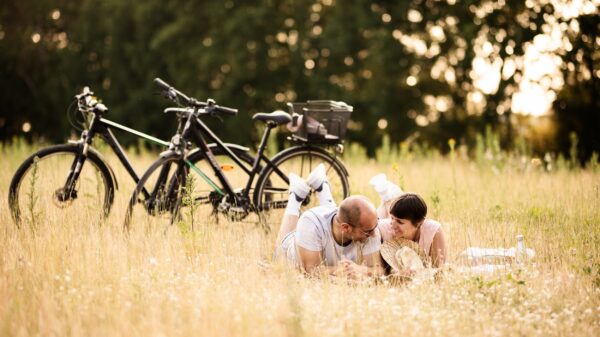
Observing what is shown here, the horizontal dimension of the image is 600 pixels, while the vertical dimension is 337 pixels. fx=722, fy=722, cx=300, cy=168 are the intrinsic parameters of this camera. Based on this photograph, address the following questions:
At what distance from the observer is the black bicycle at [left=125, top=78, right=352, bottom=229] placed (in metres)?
6.75

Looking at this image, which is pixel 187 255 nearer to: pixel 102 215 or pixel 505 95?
pixel 102 215

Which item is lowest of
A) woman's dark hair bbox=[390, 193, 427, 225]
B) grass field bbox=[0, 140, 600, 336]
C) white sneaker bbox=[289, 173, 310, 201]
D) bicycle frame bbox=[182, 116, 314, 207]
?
grass field bbox=[0, 140, 600, 336]

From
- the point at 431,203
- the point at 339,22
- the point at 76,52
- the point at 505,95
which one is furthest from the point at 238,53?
the point at 431,203

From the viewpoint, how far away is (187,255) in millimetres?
5820

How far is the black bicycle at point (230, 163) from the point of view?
6.75 meters

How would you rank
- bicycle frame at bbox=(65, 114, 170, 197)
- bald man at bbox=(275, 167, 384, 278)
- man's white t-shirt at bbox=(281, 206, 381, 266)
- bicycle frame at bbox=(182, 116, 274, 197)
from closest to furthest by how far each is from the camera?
bald man at bbox=(275, 167, 384, 278)
man's white t-shirt at bbox=(281, 206, 381, 266)
bicycle frame at bbox=(65, 114, 170, 197)
bicycle frame at bbox=(182, 116, 274, 197)

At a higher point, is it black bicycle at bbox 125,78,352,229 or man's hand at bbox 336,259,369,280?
black bicycle at bbox 125,78,352,229

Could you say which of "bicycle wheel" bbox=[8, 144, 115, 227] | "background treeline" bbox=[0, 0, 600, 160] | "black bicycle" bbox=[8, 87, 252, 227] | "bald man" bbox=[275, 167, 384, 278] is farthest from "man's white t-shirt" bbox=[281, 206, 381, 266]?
"background treeline" bbox=[0, 0, 600, 160]

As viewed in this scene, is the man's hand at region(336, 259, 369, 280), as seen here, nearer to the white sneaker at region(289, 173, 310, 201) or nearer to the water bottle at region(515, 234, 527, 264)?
the white sneaker at region(289, 173, 310, 201)

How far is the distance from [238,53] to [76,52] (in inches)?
241

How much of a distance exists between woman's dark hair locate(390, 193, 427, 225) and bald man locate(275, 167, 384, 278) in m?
0.27

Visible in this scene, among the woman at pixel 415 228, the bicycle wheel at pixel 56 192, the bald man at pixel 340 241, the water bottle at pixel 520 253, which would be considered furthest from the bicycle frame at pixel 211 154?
the water bottle at pixel 520 253

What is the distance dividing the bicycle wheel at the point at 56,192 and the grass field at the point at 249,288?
128mm

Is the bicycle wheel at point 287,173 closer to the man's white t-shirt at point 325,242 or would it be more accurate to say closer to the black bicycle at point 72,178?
the black bicycle at point 72,178
